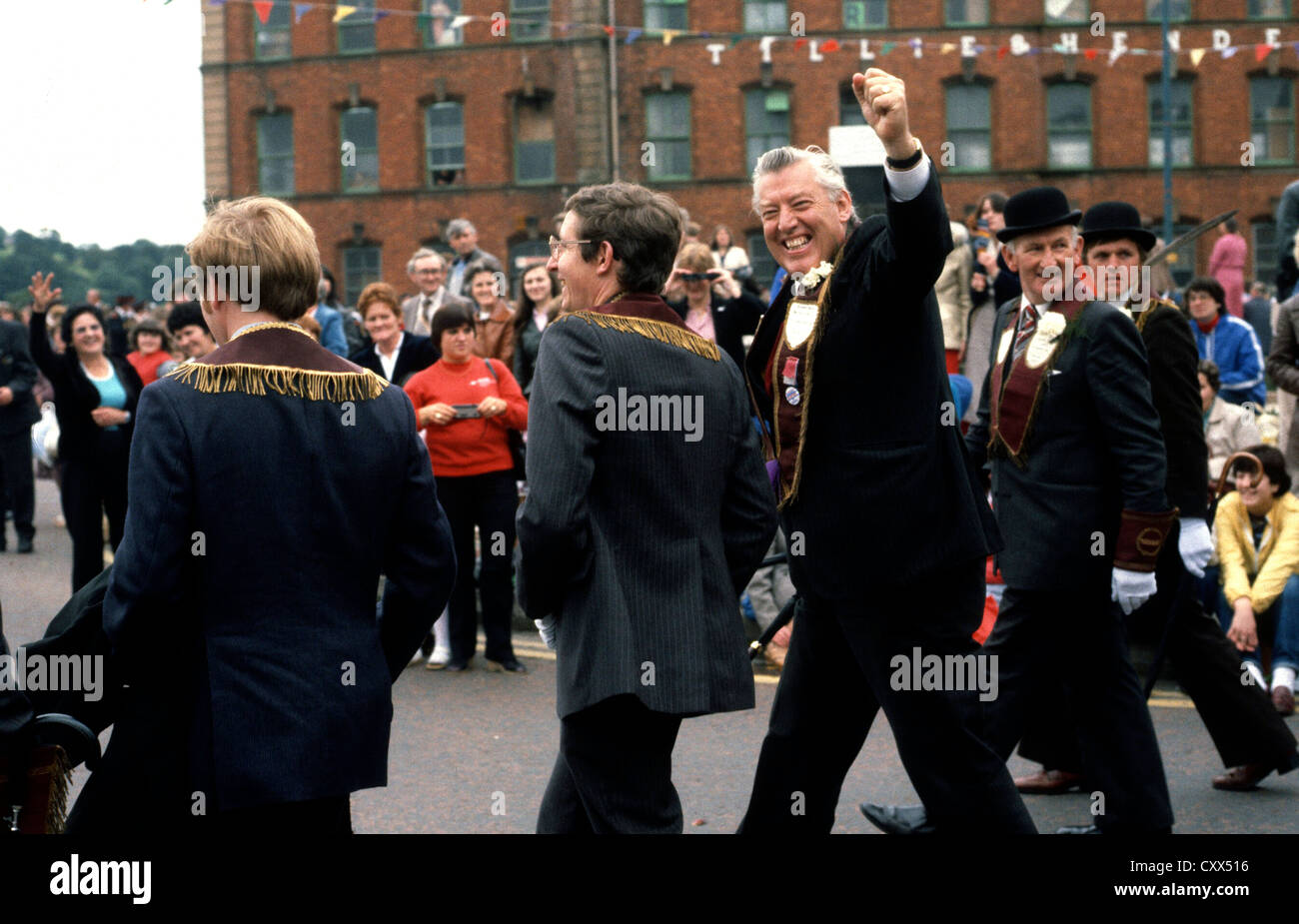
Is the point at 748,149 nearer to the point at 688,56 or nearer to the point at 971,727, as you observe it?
the point at 688,56

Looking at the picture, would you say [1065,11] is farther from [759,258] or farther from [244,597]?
[244,597]

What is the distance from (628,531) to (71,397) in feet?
24.0

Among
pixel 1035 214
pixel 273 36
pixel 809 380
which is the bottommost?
pixel 809 380

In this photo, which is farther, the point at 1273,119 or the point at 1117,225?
the point at 1273,119

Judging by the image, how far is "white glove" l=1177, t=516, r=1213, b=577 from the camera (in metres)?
5.77

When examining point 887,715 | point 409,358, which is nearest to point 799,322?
point 887,715

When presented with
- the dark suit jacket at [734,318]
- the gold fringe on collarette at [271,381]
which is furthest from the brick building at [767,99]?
the gold fringe on collarette at [271,381]

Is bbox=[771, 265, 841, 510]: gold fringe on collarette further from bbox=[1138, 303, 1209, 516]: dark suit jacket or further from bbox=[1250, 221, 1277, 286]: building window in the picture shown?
bbox=[1250, 221, 1277, 286]: building window

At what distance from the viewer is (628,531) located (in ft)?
12.6

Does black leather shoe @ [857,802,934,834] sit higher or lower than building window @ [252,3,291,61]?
lower

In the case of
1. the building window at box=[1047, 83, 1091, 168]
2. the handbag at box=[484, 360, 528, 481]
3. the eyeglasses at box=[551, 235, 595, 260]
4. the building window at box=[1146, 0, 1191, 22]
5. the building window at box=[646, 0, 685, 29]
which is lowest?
the handbag at box=[484, 360, 528, 481]

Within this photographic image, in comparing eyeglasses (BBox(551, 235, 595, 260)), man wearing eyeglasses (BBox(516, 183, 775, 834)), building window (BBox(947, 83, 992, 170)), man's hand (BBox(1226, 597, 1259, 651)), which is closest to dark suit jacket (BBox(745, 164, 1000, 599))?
man wearing eyeglasses (BBox(516, 183, 775, 834))

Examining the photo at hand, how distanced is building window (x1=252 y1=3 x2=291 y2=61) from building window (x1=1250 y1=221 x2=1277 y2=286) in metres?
25.0
